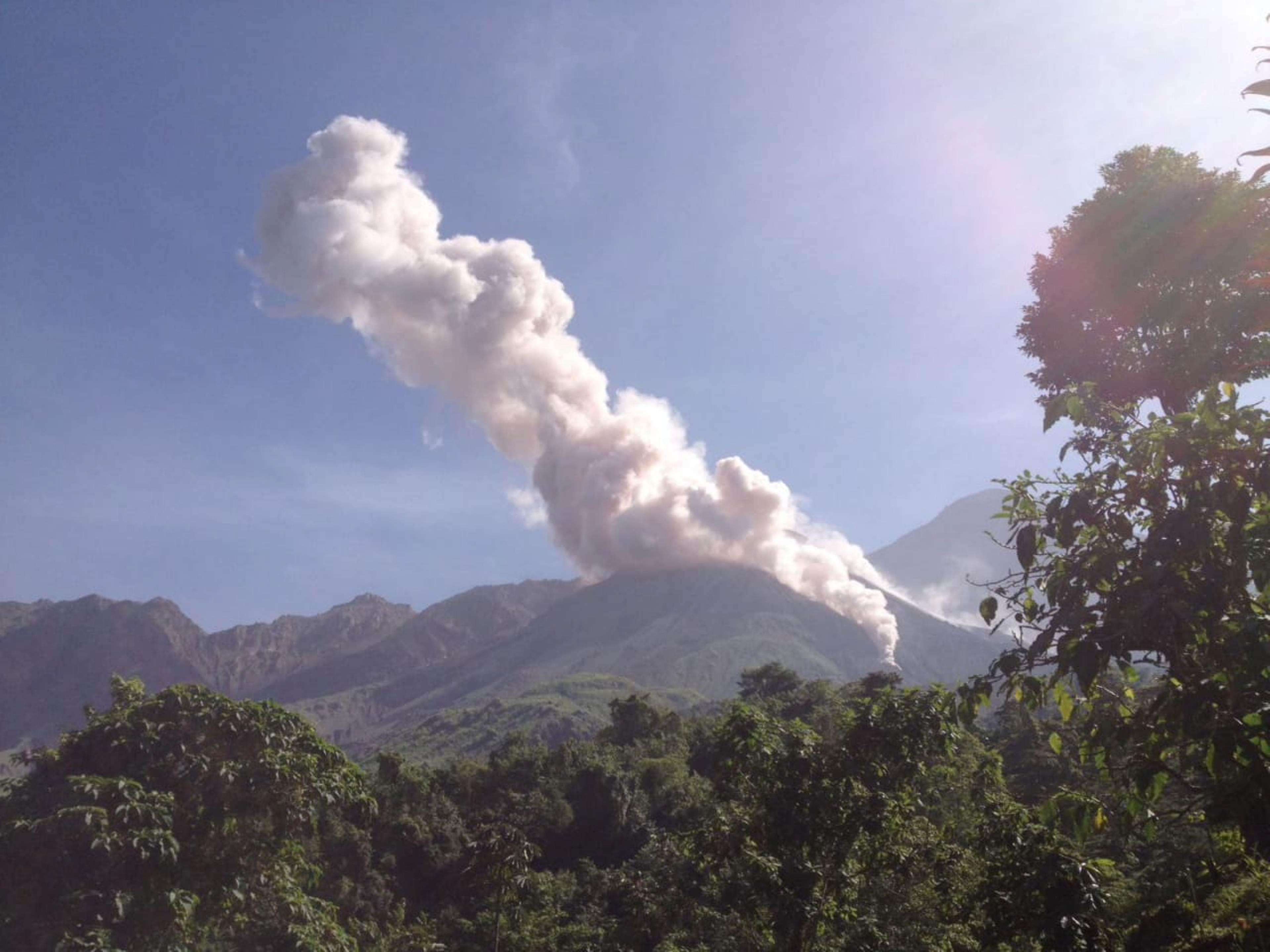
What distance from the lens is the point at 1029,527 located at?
153 inches

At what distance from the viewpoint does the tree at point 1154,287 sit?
10.2m

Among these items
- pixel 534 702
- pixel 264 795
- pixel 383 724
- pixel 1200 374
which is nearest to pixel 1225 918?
pixel 1200 374

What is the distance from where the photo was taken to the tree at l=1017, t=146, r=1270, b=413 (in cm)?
1023

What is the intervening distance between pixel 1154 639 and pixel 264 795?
748 cm

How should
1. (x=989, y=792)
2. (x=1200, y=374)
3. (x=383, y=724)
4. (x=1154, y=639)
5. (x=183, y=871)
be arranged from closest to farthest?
(x=1154, y=639)
(x=989, y=792)
(x=183, y=871)
(x=1200, y=374)
(x=383, y=724)

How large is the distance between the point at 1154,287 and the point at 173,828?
13665mm

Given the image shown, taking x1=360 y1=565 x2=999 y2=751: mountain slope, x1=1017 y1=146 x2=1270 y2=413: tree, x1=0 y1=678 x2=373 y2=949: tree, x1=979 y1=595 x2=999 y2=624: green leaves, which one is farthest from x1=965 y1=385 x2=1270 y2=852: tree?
x1=360 y1=565 x2=999 y2=751: mountain slope

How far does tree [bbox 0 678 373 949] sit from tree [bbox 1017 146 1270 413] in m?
10.4

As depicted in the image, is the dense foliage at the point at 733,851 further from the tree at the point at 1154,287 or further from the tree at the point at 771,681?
the tree at the point at 771,681

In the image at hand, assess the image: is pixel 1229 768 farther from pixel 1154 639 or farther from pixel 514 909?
pixel 514 909

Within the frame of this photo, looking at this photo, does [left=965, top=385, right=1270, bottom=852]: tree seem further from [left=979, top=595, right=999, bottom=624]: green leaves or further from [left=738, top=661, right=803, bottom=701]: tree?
[left=738, top=661, right=803, bottom=701]: tree

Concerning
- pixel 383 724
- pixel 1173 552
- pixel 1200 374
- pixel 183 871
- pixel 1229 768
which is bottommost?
pixel 383 724

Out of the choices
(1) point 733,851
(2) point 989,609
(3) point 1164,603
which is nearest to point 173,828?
(1) point 733,851

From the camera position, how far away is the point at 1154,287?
1171cm
